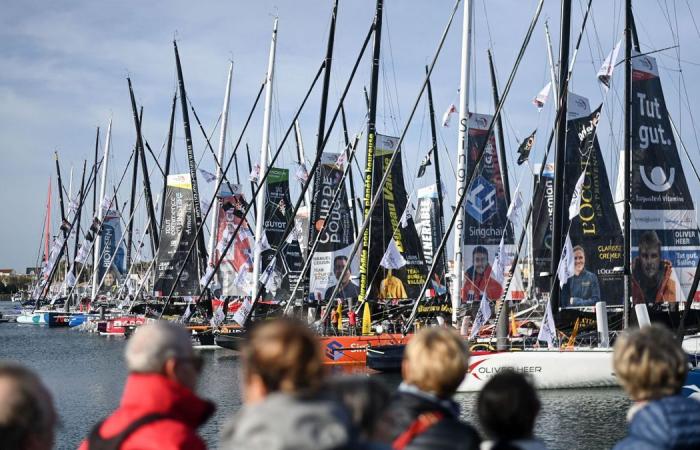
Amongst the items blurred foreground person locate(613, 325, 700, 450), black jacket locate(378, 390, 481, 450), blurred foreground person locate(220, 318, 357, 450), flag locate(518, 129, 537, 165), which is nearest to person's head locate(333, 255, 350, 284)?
flag locate(518, 129, 537, 165)

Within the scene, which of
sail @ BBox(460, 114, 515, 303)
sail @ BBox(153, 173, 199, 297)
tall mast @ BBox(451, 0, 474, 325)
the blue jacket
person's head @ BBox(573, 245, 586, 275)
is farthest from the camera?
sail @ BBox(153, 173, 199, 297)

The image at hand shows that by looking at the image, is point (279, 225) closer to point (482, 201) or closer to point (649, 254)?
point (482, 201)

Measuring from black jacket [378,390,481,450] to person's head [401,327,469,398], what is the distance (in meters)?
0.07

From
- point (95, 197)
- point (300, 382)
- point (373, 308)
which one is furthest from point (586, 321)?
point (95, 197)

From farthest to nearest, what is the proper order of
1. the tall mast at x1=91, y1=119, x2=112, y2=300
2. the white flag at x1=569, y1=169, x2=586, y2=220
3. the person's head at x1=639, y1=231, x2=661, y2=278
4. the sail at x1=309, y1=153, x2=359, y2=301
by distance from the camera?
the tall mast at x1=91, y1=119, x2=112, y2=300 < the sail at x1=309, y1=153, x2=359, y2=301 < the white flag at x1=569, y1=169, x2=586, y2=220 < the person's head at x1=639, y1=231, x2=661, y2=278

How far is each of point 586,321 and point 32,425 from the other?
22.4 m

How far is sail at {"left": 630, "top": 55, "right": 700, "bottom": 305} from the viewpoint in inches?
876

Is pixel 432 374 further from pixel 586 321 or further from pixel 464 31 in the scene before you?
pixel 464 31

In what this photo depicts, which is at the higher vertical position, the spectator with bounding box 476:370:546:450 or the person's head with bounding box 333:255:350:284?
the person's head with bounding box 333:255:350:284

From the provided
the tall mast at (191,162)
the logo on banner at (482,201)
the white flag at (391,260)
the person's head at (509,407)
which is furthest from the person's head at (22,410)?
the tall mast at (191,162)

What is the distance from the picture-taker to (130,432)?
11.3 ft

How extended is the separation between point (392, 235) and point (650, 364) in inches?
1114

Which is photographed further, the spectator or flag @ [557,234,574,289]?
flag @ [557,234,574,289]

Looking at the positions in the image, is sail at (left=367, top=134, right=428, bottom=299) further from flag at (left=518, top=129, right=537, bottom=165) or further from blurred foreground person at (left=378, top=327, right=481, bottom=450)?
blurred foreground person at (left=378, top=327, right=481, bottom=450)
